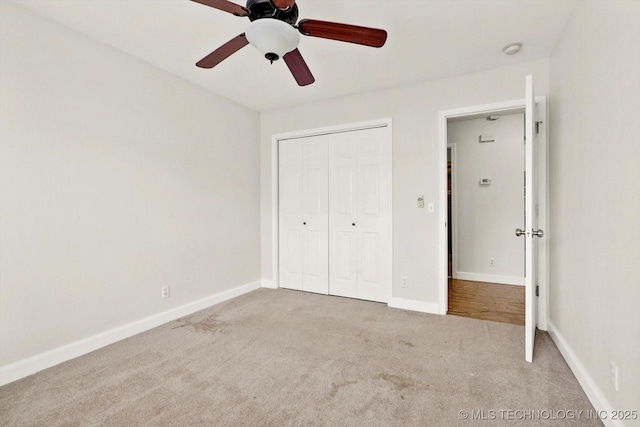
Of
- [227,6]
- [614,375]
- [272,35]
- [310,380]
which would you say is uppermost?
[227,6]

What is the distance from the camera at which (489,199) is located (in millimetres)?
4527

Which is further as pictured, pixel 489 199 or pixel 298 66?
pixel 489 199

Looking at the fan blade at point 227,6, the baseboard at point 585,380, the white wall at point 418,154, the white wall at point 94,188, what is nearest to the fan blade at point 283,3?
the fan blade at point 227,6

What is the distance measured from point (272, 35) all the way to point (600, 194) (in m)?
1.95

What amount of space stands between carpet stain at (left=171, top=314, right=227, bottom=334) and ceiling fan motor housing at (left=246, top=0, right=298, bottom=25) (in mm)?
2525

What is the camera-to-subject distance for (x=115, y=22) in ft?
7.34

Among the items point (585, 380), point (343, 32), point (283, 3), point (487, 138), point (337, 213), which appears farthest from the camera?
point (487, 138)

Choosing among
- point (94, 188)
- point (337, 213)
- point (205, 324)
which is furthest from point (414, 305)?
point (94, 188)

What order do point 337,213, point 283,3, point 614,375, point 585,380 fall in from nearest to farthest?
point 283,3 → point 614,375 → point 585,380 → point 337,213

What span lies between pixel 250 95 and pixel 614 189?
340 centimetres

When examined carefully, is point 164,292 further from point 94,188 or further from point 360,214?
point 360,214

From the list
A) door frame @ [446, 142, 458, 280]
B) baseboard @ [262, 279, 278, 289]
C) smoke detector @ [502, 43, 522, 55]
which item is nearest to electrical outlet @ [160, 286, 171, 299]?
baseboard @ [262, 279, 278, 289]

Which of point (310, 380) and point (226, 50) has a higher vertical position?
point (226, 50)

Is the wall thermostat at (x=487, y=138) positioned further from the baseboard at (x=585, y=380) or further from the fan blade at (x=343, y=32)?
the fan blade at (x=343, y=32)
